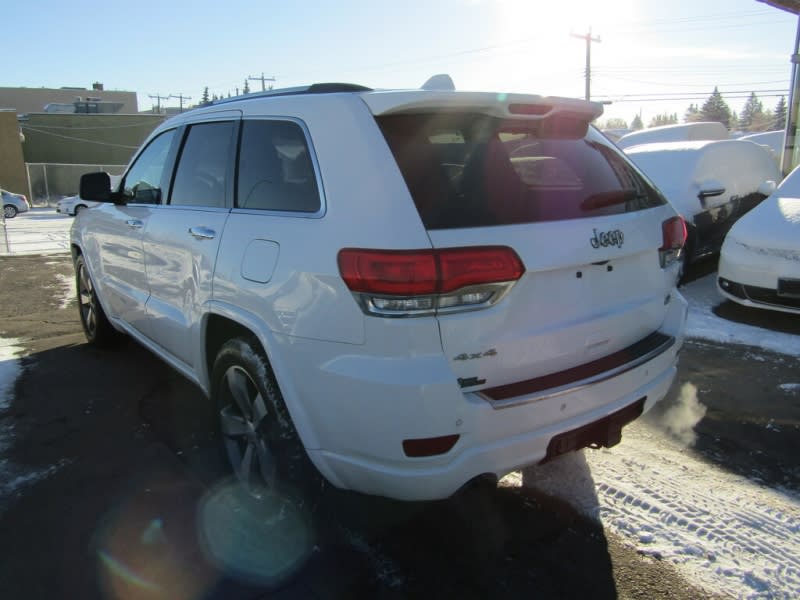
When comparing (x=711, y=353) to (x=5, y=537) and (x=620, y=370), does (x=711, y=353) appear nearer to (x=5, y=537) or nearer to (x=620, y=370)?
(x=620, y=370)

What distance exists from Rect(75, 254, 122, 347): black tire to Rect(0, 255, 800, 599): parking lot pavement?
1063mm

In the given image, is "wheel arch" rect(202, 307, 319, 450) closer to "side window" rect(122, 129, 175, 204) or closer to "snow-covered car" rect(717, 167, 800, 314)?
"side window" rect(122, 129, 175, 204)

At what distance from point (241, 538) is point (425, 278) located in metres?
1.58

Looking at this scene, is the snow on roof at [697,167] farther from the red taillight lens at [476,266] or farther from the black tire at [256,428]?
the black tire at [256,428]

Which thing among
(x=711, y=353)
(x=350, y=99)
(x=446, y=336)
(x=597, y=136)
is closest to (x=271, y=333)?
(x=446, y=336)

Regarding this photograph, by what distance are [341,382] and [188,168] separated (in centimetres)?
202

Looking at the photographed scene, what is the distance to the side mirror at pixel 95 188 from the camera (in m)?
4.41

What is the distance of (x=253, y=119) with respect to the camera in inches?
117

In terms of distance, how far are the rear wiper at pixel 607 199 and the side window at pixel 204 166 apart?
1736mm

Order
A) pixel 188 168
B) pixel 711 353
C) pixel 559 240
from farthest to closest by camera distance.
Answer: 1. pixel 711 353
2. pixel 188 168
3. pixel 559 240

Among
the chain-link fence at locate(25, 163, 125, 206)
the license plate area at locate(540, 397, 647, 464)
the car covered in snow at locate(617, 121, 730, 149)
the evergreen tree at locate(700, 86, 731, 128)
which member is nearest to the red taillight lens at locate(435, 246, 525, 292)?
the license plate area at locate(540, 397, 647, 464)

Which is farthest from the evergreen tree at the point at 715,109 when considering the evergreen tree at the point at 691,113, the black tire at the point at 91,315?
the black tire at the point at 91,315

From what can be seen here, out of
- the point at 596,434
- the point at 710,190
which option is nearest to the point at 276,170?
the point at 596,434

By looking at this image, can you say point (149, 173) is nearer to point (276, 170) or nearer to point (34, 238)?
point (276, 170)
